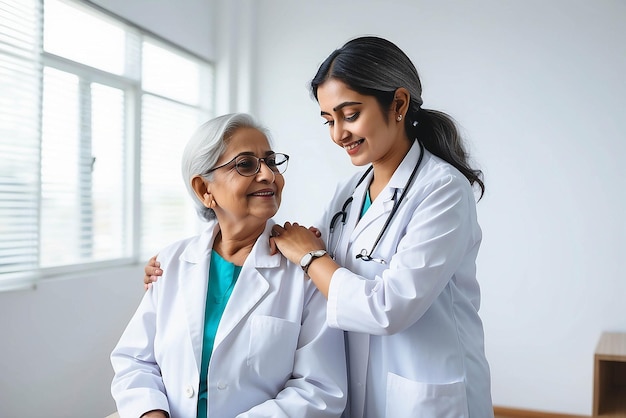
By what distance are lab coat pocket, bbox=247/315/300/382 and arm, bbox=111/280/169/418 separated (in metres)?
0.28

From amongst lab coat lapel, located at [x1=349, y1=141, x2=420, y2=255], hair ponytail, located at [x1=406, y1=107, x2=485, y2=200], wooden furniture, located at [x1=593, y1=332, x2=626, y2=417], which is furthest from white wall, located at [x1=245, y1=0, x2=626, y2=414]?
lab coat lapel, located at [x1=349, y1=141, x2=420, y2=255]

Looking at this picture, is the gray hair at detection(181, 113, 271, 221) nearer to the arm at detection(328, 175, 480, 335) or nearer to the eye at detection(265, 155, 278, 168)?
the eye at detection(265, 155, 278, 168)

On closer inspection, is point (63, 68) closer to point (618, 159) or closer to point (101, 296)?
point (101, 296)

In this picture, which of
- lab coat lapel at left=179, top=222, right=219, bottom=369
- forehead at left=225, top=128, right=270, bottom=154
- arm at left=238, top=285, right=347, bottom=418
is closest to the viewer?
arm at left=238, top=285, right=347, bottom=418

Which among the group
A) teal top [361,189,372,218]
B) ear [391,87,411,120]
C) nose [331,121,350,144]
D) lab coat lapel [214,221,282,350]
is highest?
ear [391,87,411,120]

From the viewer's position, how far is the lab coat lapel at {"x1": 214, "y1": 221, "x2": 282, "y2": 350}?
152 cm

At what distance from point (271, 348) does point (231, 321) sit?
0.42 ft

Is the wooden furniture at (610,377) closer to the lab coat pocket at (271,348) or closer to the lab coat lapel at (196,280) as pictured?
the lab coat pocket at (271,348)

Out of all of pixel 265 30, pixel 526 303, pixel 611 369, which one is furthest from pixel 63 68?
pixel 611 369

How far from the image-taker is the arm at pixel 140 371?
4.96 feet

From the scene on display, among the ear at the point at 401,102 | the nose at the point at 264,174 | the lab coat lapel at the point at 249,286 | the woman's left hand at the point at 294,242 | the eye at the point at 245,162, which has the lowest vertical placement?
the lab coat lapel at the point at 249,286

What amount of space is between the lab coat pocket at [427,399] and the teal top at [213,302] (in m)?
0.49

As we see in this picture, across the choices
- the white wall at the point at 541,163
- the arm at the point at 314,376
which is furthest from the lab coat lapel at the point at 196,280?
the white wall at the point at 541,163

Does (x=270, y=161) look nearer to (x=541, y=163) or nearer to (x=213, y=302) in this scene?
(x=213, y=302)
